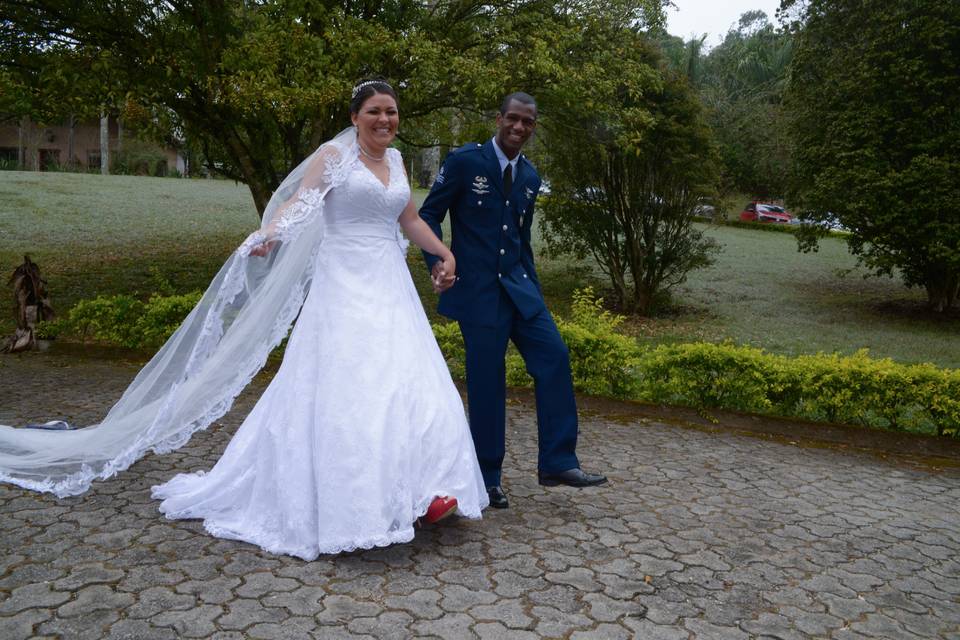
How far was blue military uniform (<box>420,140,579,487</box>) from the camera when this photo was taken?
16.1ft

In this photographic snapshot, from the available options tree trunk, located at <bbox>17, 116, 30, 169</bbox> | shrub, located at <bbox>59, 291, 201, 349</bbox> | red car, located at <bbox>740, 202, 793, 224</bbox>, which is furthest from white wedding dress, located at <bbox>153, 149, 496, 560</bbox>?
tree trunk, located at <bbox>17, 116, 30, 169</bbox>

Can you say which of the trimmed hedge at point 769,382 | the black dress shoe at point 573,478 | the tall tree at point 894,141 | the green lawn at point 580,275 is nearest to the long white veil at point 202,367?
the black dress shoe at point 573,478

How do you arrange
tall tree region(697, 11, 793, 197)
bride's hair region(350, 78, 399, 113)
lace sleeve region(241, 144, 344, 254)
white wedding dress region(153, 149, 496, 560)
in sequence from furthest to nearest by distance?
tall tree region(697, 11, 793, 197), bride's hair region(350, 78, 399, 113), lace sleeve region(241, 144, 344, 254), white wedding dress region(153, 149, 496, 560)

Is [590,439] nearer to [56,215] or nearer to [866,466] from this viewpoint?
[866,466]

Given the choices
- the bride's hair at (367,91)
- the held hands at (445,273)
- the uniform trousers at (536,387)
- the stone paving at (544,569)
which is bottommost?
the stone paving at (544,569)

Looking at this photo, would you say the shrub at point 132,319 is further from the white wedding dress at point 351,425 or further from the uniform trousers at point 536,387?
the uniform trousers at point 536,387

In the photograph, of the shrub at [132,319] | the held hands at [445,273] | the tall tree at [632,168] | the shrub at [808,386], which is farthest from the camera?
the tall tree at [632,168]

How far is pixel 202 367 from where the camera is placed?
489cm

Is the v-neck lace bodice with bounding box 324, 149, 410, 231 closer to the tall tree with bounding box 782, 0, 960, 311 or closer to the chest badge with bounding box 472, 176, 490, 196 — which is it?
the chest badge with bounding box 472, 176, 490, 196

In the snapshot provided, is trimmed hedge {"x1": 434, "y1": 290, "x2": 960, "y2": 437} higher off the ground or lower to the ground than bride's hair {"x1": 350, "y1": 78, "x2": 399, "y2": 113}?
lower

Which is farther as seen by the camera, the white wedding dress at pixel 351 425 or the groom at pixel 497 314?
the groom at pixel 497 314

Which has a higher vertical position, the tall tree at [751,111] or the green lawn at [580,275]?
the tall tree at [751,111]

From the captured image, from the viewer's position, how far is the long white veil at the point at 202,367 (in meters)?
4.78

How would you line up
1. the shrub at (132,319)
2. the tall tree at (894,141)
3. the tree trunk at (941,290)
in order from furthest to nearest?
the tree trunk at (941,290)
the tall tree at (894,141)
the shrub at (132,319)
